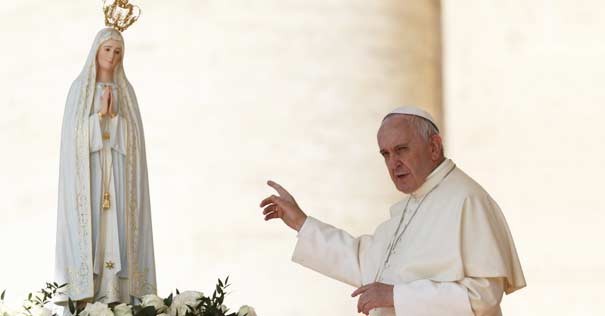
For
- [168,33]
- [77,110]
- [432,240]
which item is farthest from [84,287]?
[168,33]

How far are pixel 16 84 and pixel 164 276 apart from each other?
2069 millimetres

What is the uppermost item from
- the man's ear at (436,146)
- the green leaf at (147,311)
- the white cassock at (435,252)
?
the man's ear at (436,146)

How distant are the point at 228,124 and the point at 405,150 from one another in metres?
5.15

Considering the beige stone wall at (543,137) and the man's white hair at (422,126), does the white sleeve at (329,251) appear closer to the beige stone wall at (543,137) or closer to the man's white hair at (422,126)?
the man's white hair at (422,126)

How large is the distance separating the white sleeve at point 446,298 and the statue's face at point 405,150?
21.1 inches

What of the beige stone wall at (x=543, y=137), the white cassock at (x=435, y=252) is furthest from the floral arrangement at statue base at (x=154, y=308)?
the beige stone wall at (x=543, y=137)

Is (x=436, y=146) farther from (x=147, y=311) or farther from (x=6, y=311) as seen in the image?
(x=6, y=311)

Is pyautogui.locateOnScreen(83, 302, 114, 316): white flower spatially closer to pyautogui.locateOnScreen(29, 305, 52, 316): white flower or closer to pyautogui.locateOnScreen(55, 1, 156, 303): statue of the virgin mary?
pyautogui.locateOnScreen(29, 305, 52, 316): white flower

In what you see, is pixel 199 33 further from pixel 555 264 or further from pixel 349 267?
pixel 349 267

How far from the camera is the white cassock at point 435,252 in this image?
535cm

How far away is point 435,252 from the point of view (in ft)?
18.2

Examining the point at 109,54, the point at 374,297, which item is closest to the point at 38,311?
the point at 374,297

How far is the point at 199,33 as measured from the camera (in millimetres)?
10703

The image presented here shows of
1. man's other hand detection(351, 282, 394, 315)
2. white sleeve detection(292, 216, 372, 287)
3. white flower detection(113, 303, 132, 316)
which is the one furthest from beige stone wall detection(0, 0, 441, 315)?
man's other hand detection(351, 282, 394, 315)
